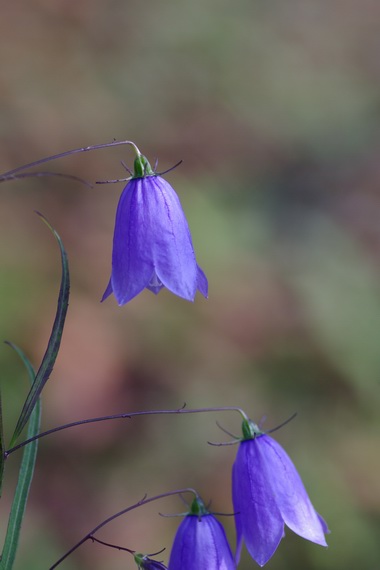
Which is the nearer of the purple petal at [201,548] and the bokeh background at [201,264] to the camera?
the purple petal at [201,548]

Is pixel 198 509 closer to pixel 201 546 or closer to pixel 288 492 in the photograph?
pixel 201 546

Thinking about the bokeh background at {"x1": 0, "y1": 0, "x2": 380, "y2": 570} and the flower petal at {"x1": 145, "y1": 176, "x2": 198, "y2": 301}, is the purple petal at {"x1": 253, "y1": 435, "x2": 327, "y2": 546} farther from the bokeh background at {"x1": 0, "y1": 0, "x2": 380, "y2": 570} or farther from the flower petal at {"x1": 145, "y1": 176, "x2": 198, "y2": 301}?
the bokeh background at {"x1": 0, "y1": 0, "x2": 380, "y2": 570}

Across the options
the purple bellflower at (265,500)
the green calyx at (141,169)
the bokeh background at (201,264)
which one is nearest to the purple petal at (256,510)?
the purple bellflower at (265,500)

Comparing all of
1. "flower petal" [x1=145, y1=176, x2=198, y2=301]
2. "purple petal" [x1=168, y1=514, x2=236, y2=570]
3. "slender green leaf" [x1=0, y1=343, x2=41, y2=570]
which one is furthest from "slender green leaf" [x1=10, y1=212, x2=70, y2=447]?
"purple petal" [x1=168, y1=514, x2=236, y2=570]

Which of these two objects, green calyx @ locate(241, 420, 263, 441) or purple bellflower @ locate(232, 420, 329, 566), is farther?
green calyx @ locate(241, 420, 263, 441)

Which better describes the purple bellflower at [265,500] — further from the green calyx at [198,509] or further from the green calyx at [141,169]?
the green calyx at [141,169]

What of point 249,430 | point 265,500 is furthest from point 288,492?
point 249,430

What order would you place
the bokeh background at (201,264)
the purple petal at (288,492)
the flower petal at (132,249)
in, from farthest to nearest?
the bokeh background at (201,264), the purple petal at (288,492), the flower petal at (132,249)

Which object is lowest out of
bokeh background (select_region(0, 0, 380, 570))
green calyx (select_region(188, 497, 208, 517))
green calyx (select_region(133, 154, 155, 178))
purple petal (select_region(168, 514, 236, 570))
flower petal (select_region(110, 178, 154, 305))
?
purple petal (select_region(168, 514, 236, 570))
